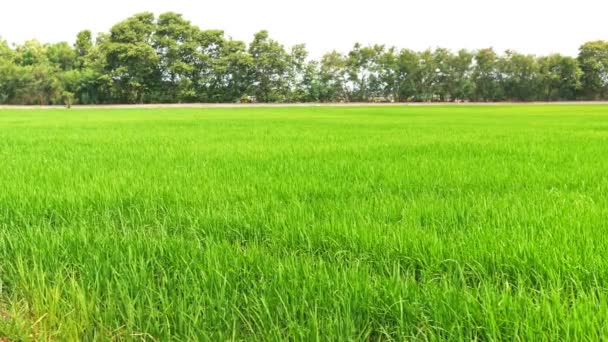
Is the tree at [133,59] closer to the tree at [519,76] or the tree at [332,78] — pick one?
the tree at [332,78]

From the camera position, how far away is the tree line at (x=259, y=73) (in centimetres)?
5400

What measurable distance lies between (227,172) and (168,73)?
53195mm

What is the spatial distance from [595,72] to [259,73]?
41.2 meters

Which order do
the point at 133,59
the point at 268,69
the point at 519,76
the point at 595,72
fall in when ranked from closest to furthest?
1. the point at 133,59
2. the point at 268,69
3. the point at 519,76
4. the point at 595,72

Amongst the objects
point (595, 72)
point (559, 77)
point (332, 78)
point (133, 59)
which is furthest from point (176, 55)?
point (595, 72)

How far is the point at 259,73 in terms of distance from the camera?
56625 millimetres

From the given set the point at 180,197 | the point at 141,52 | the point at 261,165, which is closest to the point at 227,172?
the point at 261,165

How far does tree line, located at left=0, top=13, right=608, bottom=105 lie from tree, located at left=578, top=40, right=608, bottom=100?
0.40 ft

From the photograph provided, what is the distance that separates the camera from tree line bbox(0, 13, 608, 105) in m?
54.0

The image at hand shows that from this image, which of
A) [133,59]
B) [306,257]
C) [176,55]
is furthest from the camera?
[176,55]

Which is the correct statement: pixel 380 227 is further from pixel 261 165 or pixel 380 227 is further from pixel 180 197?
pixel 261 165

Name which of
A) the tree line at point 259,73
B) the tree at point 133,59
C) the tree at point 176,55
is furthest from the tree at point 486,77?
the tree at point 133,59

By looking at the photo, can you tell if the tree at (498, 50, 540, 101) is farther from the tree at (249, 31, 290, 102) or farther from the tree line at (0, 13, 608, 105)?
the tree at (249, 31, 290, 102)

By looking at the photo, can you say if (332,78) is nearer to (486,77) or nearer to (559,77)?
(486,77)
